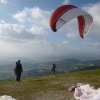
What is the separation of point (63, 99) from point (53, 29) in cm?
677

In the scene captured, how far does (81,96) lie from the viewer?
529 inches

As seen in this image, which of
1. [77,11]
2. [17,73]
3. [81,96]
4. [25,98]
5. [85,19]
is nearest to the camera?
[81,96]

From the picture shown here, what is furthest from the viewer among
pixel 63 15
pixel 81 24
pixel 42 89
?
pixel 81 24

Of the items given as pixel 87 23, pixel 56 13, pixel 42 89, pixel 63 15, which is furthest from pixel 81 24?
pixel 42 89

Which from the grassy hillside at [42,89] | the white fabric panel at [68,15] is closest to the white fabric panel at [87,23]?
the white fabric panel at [68,15]

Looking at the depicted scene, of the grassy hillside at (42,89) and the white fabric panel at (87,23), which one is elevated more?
the white fabric panel at (87,23)

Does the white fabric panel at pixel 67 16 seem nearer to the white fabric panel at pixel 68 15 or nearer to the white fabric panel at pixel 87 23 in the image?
the white fabric panel at pixel 68 15

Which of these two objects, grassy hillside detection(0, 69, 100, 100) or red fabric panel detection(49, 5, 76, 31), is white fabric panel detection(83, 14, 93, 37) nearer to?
red fabric panel detection(49, 5, 76, 31)

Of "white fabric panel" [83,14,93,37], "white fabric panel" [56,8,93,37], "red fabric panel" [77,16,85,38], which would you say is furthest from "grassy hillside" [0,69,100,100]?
"white fabric panel" [56,8,93,37]

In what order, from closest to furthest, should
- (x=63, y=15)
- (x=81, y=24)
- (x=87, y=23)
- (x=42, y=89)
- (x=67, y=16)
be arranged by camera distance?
(x=67, y=16)
(x=63, y=15)
(x=42, y=89)
(x=87, y=23)
(x=81, y=24)

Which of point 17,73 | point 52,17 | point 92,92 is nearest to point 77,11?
point 52,17

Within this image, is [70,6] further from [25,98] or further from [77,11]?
[25,98]

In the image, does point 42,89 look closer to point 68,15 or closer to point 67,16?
point 67,16

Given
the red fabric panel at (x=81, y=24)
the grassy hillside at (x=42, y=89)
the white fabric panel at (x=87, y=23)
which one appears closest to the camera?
the grassy hillside at (x=42, y=89)
